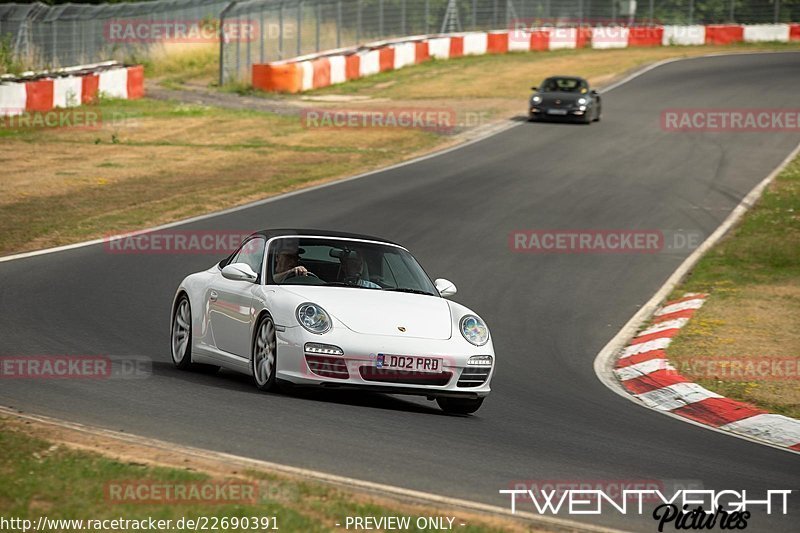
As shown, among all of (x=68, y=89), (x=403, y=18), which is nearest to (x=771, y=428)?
(x=68, y=89)

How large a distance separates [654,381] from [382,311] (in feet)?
12.3

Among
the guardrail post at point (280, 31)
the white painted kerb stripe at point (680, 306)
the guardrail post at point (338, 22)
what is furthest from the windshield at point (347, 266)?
the guardrail post at point (338, 22)

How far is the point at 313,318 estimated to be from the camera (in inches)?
381

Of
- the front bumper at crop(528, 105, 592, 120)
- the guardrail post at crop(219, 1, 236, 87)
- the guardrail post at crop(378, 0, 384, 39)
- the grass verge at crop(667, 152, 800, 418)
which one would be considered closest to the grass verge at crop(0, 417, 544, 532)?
the grass verge at crop(667, 152, 800, 418)

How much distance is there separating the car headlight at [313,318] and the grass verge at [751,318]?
4232 mm

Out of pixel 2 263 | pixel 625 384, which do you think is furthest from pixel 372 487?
pixel 2 263

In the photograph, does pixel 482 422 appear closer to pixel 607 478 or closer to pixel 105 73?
pixel 607 478

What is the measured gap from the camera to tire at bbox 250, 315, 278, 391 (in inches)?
387

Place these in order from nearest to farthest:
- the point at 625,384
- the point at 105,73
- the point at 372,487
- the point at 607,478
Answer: the point at 372,487, the point at 607,478, the point at 625,384, the point at 105,73

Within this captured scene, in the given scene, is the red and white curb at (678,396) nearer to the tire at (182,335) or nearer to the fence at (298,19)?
the tire at (182,335)

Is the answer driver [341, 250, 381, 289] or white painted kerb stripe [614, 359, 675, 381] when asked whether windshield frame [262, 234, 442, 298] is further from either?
white painted kerb stripe [614, 359, 675, 381]

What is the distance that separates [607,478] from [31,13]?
115 ft

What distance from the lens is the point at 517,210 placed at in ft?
75.3

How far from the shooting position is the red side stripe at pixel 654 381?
12328mm
